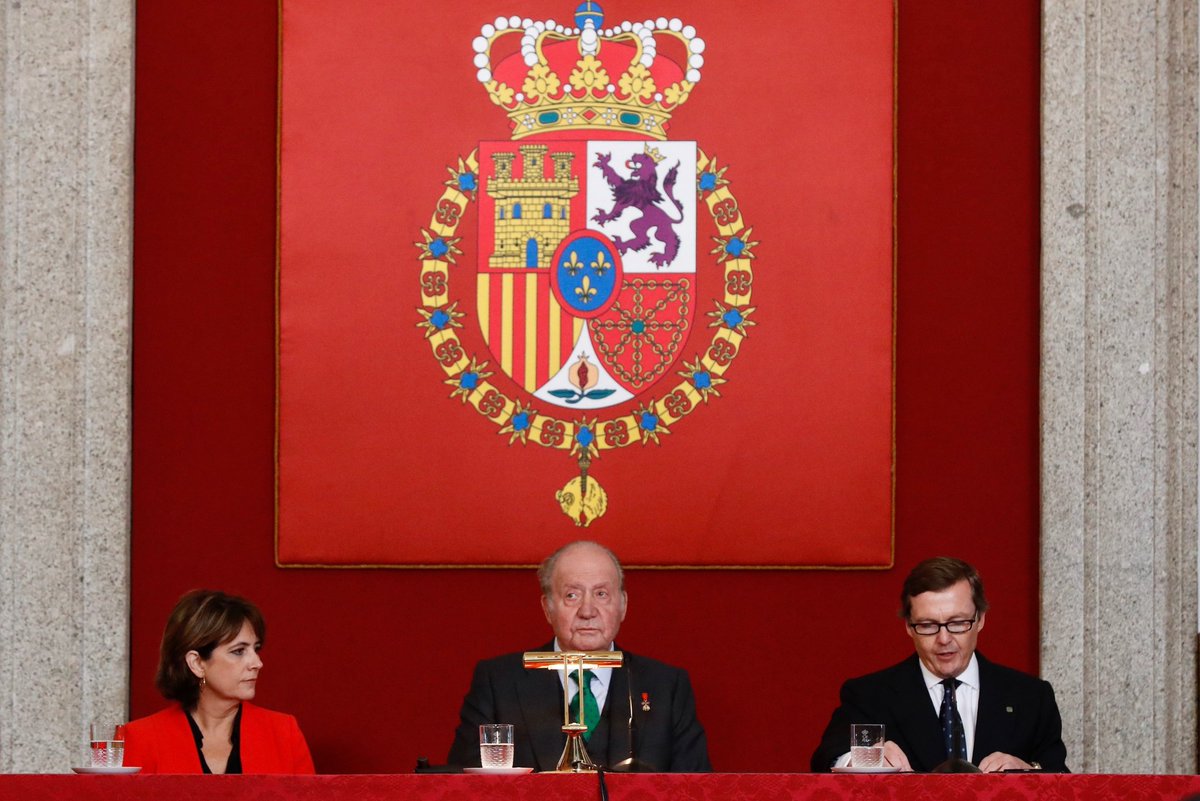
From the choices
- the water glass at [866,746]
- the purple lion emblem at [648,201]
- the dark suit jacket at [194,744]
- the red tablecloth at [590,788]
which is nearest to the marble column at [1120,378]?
the purple lion emblem at [648,201]

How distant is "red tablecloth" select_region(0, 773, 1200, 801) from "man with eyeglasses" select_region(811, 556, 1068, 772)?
3.18 feet

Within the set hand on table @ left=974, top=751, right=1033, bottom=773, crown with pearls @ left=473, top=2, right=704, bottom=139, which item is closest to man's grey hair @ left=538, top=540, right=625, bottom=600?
hand on table @ left=974, top=751, right=1033, bottom=773

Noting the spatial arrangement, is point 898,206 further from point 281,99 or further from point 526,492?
point 281,99

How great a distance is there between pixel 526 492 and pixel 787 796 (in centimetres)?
176

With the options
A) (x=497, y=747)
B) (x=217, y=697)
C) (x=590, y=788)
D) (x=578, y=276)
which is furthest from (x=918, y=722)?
(x=217, y=697)

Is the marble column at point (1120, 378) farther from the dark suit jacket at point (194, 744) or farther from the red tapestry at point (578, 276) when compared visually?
the dark suit jacket at point (194, 744)

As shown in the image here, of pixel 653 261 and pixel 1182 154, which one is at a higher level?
→ pixel 1182 154

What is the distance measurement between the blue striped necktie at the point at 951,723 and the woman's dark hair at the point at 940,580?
190mm

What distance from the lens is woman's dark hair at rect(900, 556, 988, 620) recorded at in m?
3.85

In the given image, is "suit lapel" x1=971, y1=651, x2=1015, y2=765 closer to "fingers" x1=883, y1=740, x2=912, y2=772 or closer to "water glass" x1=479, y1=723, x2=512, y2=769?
"fingers" x1=883, y1=740, x2=912, y2=772

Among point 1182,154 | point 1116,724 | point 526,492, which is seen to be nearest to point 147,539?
point 526,492

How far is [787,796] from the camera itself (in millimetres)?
2797

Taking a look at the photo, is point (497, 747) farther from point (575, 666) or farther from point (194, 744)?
point (194, 744)

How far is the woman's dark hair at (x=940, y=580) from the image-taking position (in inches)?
152
